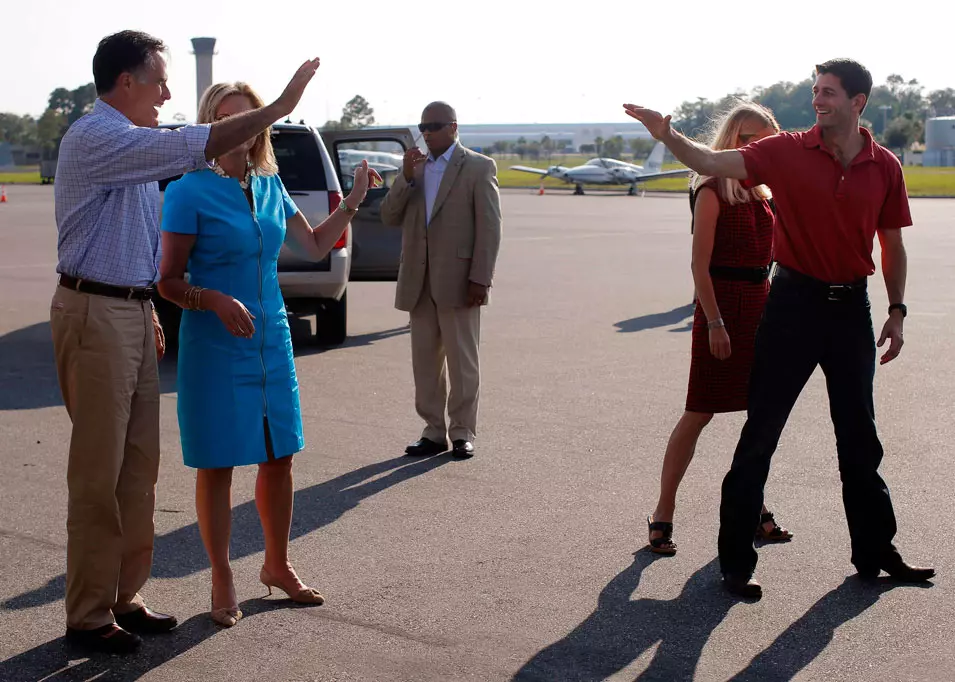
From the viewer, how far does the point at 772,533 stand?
219 inches

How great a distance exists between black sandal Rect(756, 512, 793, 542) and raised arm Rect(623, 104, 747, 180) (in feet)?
5.64

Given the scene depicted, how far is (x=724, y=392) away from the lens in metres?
5.38

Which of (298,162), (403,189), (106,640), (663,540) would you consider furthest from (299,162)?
(106,640)

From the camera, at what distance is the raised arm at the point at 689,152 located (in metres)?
4.36

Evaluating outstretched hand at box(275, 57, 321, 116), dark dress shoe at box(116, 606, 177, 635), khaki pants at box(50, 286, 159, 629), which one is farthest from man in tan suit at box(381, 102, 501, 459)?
outstretched hand at box(275, 57, 321, 116)

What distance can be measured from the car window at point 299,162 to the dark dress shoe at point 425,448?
4.26m

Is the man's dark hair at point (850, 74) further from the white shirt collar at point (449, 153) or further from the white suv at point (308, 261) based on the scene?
the white suv at point (308, 261)

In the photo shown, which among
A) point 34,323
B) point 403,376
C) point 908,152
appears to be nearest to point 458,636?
point 403,376

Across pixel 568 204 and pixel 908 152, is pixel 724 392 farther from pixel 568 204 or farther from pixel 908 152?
pixel 908 152

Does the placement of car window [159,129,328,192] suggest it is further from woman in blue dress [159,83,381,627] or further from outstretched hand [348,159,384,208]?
woman in blue dress [159,83,381,627]

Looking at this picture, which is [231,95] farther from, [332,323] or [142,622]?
[332,323]

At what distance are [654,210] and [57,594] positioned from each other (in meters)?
37.4

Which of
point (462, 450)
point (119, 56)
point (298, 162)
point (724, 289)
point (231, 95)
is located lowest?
point (462, 450)

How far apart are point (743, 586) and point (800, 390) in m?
0.80
